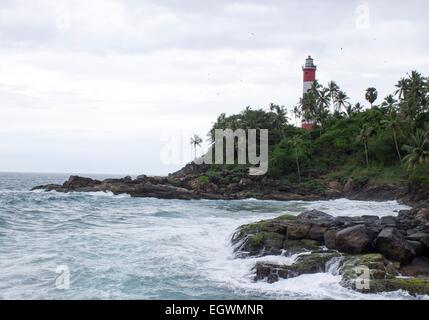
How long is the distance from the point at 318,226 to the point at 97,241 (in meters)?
9.89

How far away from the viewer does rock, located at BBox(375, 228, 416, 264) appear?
1606 cm

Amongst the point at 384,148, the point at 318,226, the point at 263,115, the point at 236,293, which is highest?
the point at 263,115

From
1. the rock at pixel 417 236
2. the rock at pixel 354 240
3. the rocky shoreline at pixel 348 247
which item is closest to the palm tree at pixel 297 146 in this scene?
the rocky shoreline at pixel 348 247

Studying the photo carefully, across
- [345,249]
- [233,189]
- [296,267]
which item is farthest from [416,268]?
[233,189]

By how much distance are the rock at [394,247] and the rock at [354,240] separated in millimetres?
397

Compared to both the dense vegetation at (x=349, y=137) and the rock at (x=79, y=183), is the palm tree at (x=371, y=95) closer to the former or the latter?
the dense vegetation at (x=349, y=137)

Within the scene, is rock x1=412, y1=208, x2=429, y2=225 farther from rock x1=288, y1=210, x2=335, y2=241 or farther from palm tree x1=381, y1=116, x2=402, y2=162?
palm tree x1=381, y1=116, x2=402, y2=162

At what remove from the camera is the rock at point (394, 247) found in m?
16.1

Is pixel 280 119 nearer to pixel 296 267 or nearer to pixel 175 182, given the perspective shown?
pixel 175 182

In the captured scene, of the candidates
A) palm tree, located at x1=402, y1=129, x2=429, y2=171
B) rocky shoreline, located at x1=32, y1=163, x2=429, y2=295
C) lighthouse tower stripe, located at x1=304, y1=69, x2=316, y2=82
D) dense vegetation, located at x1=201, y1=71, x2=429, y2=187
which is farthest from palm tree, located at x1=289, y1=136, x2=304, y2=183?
rocky shoreline, located at x1=32, y1=163, x2=429, y2=295

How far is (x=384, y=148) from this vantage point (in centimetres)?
5925

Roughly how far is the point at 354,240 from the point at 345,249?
1.54 ft

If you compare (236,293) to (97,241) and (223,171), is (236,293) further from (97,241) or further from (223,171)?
(223,171)
